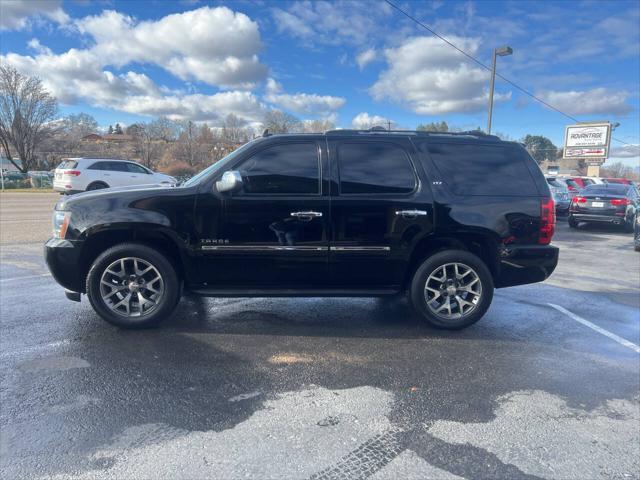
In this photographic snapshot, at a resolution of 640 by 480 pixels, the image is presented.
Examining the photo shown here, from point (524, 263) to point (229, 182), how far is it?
3.11m

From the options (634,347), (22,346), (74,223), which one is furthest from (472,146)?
(22,346)

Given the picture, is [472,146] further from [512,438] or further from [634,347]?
[512,438]

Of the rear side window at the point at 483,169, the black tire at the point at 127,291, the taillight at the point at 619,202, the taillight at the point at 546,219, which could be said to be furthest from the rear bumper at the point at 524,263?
the taillight at the point at 619,202

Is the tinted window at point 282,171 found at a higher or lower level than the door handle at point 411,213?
higher

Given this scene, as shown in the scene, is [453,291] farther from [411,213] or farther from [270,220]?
[270,220]

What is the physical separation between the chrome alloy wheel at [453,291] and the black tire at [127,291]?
2.56 metres

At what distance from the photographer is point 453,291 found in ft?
14.5

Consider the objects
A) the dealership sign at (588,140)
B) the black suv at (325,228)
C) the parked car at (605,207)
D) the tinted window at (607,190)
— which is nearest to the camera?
the black suv at (325,228)

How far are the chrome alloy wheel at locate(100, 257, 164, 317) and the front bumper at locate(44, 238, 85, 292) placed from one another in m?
0.29

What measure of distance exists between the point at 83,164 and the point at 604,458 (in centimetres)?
1925

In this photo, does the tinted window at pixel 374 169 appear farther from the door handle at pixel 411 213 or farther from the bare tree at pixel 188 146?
the bare tree at pixel 188 146

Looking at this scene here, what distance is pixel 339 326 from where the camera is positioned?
456cm

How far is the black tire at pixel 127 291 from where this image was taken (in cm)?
409

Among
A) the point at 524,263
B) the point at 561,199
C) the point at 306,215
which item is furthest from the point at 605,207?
the point at 306,215
